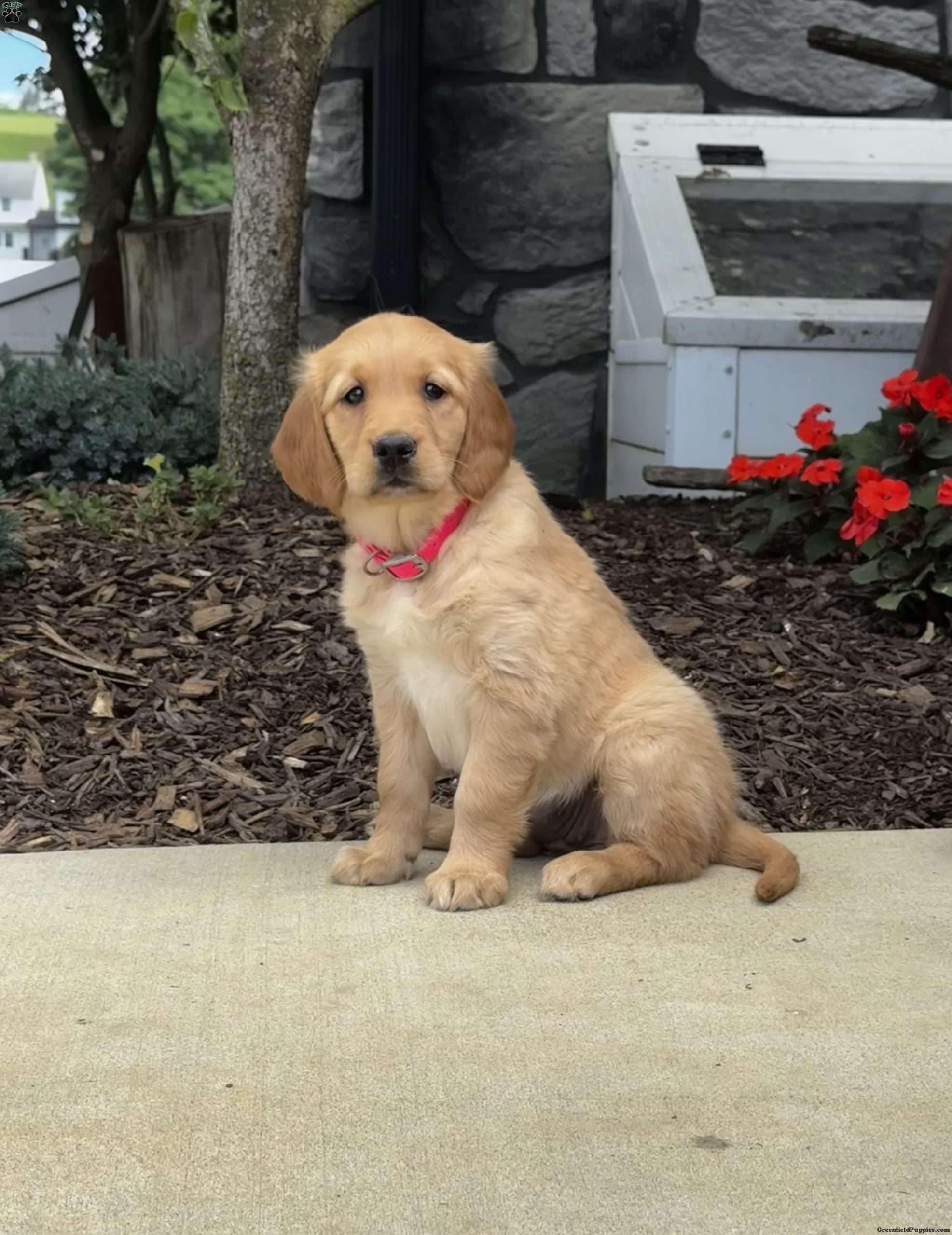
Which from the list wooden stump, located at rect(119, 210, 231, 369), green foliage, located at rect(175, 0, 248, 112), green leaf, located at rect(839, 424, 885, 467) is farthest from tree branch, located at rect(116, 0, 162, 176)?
green leaf, located at rect(839, 424, 885, 467)

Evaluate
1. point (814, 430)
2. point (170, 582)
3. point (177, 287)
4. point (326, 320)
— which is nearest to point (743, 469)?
point (814, 430)

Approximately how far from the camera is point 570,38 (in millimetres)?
7625

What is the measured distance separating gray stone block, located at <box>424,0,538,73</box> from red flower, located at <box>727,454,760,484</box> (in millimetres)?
2918

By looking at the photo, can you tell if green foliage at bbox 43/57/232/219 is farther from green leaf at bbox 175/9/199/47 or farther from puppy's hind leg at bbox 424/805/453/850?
puppy's hind leg at bbox 424/805/453/850

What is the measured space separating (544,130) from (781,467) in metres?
2.93

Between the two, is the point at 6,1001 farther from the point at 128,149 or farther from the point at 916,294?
the point at 128,149

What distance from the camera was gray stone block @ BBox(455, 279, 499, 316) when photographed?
7.81 m

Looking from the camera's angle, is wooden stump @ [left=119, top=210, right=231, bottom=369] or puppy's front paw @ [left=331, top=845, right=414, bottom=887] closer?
puppy's front paw @ [left=331, top=845, right=414, bottom=887]

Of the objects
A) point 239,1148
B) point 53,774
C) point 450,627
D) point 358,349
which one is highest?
point 358,349

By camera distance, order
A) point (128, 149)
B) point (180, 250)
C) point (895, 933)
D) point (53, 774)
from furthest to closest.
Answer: point (128, 149)
point (180, 250)
point (53, 774)
point (895, 933)

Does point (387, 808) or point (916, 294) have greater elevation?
point (916, 294)

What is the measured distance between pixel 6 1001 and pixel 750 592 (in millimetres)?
3144

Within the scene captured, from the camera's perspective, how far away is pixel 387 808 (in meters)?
3.52

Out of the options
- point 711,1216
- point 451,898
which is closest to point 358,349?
point 451,898
